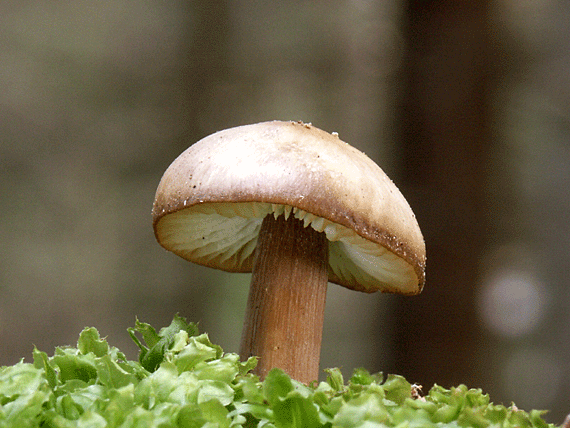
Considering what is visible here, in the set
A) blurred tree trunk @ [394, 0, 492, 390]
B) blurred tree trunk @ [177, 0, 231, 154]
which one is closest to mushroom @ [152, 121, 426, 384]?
blurred tree trunk @ [394, 0, 492, 390]

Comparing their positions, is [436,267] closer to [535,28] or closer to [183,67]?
[535,28]

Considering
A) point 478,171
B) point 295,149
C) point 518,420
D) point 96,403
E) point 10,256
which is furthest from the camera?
point 10,256

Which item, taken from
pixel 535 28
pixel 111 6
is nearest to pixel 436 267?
pixel 535 28

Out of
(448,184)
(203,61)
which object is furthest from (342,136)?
(448,184)

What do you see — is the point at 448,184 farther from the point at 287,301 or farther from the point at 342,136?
the point at 342,136

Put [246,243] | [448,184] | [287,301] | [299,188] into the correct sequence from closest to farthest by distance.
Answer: [299,188] → [287,301] → [246,243] → [448,184]

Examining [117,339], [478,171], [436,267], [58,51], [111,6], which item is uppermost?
[111,6]

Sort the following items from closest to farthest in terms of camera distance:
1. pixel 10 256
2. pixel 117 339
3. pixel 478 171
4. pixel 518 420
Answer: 1. pixel 518 420
2. pixel 478 171
3. pixel 10 256
4. pixel 117 339
